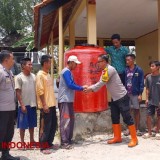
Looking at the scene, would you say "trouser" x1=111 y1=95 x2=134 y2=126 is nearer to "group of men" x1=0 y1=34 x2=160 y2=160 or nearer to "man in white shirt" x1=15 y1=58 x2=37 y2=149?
"group of men" x1=0 y1=34 x2=160 y2=160

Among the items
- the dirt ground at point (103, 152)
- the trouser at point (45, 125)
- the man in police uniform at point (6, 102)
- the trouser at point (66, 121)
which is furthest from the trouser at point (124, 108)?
the man in police uniform at point (6, 102)

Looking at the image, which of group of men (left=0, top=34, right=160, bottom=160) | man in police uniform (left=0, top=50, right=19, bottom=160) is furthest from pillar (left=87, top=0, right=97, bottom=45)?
man in police uniform (left=0, top=50, right=19, bottom=160)

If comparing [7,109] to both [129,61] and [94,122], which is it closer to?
[94,122]

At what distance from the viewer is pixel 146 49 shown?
13.3m

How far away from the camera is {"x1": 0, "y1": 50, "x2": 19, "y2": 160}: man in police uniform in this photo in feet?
14.8

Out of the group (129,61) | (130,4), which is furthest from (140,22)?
(129,61)

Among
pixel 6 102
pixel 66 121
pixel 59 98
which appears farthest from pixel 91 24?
pixel 6 102

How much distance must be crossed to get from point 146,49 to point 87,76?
8158 mm

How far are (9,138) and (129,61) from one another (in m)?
2.67

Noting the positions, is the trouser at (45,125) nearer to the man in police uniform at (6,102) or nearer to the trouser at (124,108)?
the man in police uniform at (6,102)

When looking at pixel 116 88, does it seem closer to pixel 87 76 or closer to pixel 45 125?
pixel 87 76

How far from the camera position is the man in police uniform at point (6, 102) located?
4.52 metres

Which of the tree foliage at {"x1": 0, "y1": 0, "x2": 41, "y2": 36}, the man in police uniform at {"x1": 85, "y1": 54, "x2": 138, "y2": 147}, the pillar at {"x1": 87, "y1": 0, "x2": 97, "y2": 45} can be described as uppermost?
the tree foliage at {"x1": 0, "y1": 0, "x2": 41, "y2": 36}

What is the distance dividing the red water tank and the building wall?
691 cm
